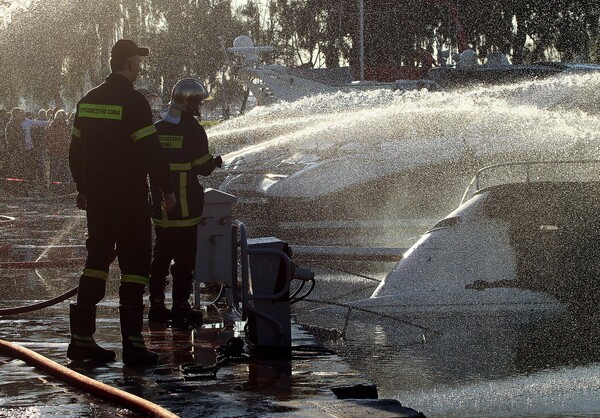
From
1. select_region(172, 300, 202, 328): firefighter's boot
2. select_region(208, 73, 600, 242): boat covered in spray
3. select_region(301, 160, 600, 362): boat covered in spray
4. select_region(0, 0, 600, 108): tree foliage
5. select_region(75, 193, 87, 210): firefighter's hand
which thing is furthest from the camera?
select_region(0, 0, 600, 108): tree foliage

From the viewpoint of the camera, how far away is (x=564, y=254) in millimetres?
11523

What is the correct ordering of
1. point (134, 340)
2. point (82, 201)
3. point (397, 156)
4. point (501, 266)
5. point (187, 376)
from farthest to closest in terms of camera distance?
point (397, 156) < point (501, 266) < point (82, 201) < point (134, 340) < point (187, 376)

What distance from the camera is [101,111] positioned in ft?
27.4

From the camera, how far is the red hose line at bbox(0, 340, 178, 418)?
258 inches

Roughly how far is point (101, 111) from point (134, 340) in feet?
4.48

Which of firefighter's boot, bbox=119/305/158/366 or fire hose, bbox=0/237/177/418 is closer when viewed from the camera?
fire hose, bbox=0/237/177/418

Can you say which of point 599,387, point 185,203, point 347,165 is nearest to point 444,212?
point 347,165

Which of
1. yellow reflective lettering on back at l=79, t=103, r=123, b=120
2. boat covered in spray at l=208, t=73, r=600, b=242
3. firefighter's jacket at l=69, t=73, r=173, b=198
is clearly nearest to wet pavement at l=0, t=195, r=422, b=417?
firefighter's jacket at l=69, t=73, r=173, b=198

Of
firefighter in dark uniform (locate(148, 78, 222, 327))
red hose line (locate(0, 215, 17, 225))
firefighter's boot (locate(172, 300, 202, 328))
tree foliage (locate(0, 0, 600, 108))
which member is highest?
tree foliage (locate(0, 0, 600, 108))

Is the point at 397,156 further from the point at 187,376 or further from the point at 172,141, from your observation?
the point at 187,376

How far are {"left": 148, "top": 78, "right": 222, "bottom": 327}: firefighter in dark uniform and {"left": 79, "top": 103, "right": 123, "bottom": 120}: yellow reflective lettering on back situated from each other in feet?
5.57

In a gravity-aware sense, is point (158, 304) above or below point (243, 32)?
below

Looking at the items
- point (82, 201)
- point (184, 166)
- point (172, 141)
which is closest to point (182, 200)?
point (184, 166)

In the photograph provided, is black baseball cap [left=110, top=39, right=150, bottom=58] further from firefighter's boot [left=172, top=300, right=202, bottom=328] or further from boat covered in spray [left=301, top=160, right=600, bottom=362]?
boat covered in spray [left=301, top=160, right=600, bottom=362]
